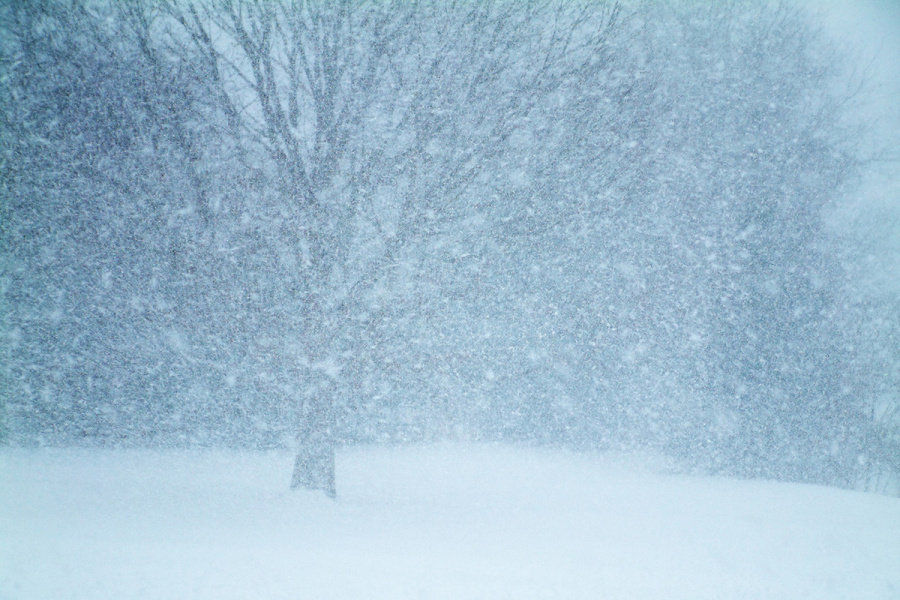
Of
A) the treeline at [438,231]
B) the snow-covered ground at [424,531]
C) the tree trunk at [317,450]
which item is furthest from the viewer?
the treeline at [438,231]

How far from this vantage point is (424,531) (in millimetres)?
4844

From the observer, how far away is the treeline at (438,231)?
564cm

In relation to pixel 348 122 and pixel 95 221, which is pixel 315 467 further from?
pixel 95 221

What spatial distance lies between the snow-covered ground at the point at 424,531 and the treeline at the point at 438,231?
1.92 ft

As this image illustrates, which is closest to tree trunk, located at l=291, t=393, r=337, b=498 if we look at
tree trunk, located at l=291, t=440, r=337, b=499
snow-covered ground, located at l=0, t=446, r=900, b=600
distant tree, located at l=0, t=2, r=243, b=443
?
tree trunk, located at l=291, t=440, r=337, b=499

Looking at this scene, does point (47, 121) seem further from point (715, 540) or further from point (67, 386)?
point (715, 540)

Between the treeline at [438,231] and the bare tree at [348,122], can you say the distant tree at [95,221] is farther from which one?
the bare tree at [348,122]

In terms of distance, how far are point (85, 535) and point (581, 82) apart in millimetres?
5639

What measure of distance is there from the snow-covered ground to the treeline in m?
0.58

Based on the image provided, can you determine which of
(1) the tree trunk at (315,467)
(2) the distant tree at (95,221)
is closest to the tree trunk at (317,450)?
(1) the tree trunk at (315,467)

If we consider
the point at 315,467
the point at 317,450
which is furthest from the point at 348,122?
the point at 315,467

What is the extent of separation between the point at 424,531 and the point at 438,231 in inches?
103

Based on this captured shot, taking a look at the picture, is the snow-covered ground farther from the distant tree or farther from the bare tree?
the bare tree

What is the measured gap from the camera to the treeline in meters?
5.64
